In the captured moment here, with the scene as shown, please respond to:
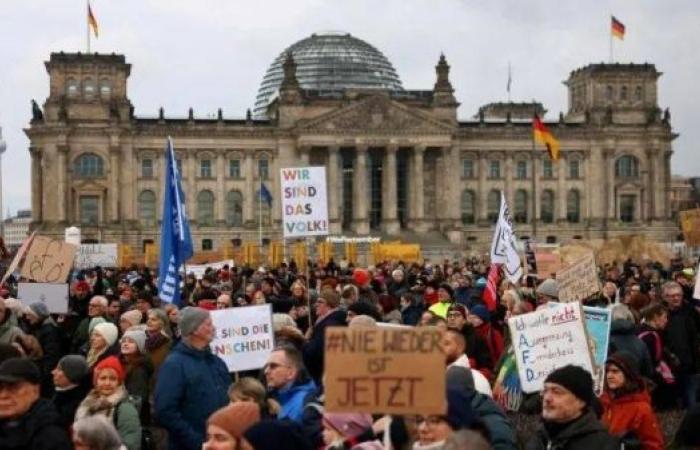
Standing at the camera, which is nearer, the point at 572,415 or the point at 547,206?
the point at 572,415

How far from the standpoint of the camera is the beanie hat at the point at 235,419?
5730 millimetres

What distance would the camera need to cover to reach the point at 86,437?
6008mm

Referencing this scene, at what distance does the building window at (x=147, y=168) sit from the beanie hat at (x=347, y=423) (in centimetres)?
7004

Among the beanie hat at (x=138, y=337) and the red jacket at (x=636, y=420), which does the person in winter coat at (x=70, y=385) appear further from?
the red jacket at (x=636, y=420)

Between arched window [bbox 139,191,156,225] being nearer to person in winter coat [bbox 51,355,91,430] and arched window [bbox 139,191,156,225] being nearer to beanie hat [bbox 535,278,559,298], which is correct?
beanie hat [bbox 535,278,559,298]

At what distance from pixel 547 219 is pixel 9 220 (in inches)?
5215

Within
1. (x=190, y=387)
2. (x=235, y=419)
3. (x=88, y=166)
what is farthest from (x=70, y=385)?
(x=88, y=166)

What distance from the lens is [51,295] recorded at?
614 inches

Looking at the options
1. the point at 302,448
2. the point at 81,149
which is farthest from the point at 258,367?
the point at 81,149

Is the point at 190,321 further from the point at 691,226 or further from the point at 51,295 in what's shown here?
the point at 691,226

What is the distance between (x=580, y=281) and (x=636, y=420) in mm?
7192

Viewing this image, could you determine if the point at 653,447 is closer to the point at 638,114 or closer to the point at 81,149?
the point at 81,149

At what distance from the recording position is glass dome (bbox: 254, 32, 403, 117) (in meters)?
91.4

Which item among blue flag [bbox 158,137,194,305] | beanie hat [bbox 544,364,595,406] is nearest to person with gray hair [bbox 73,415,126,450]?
beanie hat [bbox 544,364,595,406]
